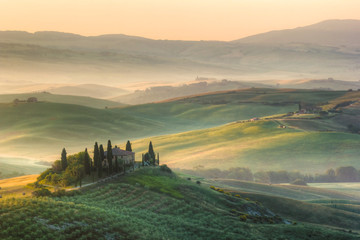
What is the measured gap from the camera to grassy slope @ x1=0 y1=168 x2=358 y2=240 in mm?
74125

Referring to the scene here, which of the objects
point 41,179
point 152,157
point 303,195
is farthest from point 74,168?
point 303,195

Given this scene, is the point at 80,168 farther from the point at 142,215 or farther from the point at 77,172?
the point at 142,215

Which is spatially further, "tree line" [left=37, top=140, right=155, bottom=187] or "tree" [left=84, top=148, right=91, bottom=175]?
"tree" [left=84, top=148, right=91, bottom=175]

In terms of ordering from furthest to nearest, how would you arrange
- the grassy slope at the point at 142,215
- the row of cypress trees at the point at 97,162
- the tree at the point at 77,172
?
1. the row of cypress trees at the point at 97,162
2. the tree at the point at 77,172
3. the grassy slope at the point at 142,215

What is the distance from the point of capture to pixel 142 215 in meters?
88.9

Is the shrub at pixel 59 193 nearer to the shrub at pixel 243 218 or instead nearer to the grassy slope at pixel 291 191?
the shrub at pixel 243 218

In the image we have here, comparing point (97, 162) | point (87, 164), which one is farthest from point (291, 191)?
point (87, 164)

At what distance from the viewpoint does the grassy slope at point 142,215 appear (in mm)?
74125

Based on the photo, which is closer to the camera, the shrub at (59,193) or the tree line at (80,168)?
the shrub at (59,193)

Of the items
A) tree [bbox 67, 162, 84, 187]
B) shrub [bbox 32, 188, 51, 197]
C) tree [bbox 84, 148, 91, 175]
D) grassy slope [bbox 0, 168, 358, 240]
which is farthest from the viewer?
tree [bbox 84, 148, 91, 175]

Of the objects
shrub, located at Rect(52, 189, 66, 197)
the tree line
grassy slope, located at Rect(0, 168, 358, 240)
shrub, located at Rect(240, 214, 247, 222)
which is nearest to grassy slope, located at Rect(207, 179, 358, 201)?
grassy slope, located at Rect(0, 168, 358, 240)

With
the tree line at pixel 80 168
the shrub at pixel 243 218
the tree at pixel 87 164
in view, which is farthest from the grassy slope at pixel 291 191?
the shrub at pixel 243 218

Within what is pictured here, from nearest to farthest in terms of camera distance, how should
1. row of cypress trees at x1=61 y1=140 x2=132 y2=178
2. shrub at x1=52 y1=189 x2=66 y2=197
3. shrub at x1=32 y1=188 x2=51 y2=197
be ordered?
1. shrub at x1=32 y1=188 x2=51 y2=197
2. shrub at x1=52 y1=189 x2=66 y2=197
3. row of cypress trees at x1=61 y1=140 x2=132 y2=178

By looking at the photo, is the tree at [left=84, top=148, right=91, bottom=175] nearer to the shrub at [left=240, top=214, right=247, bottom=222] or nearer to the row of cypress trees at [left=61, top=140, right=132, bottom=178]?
the row of cypress trees at [left=61, top=140, right=132, bottom=178]
